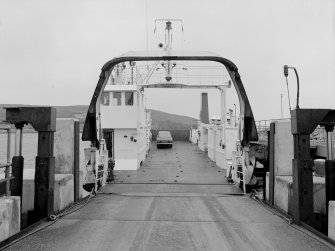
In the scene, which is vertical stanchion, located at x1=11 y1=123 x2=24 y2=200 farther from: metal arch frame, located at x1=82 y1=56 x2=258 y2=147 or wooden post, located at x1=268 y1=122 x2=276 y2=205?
wooden post, located at x1=268 y1=122 x2=276 y2=205

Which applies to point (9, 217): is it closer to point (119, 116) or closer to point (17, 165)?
point (17, 165)

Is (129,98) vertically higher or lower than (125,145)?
higher

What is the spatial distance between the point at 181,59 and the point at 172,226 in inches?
180

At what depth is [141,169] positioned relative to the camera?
15.8 meters

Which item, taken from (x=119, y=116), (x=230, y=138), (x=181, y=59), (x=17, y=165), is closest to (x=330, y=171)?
(x=181, y=59)

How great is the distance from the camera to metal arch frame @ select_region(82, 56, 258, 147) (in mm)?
8656

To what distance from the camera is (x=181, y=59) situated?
876 cm

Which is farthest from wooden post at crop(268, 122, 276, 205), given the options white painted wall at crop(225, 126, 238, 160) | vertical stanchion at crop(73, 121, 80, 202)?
white painted wall at crop(225, 126, 238, 160)

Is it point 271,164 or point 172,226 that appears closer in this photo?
point 172,226

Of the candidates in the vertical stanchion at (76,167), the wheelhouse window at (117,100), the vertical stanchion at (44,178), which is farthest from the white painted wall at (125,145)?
the vertical stanchion at (44,178)

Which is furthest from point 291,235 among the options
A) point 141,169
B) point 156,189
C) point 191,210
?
point 141,169

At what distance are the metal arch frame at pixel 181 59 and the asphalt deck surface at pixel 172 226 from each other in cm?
166

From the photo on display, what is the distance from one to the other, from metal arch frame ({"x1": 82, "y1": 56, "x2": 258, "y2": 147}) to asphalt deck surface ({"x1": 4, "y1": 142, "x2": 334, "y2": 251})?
1660 millimetres

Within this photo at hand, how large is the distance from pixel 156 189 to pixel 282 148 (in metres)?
4.25
